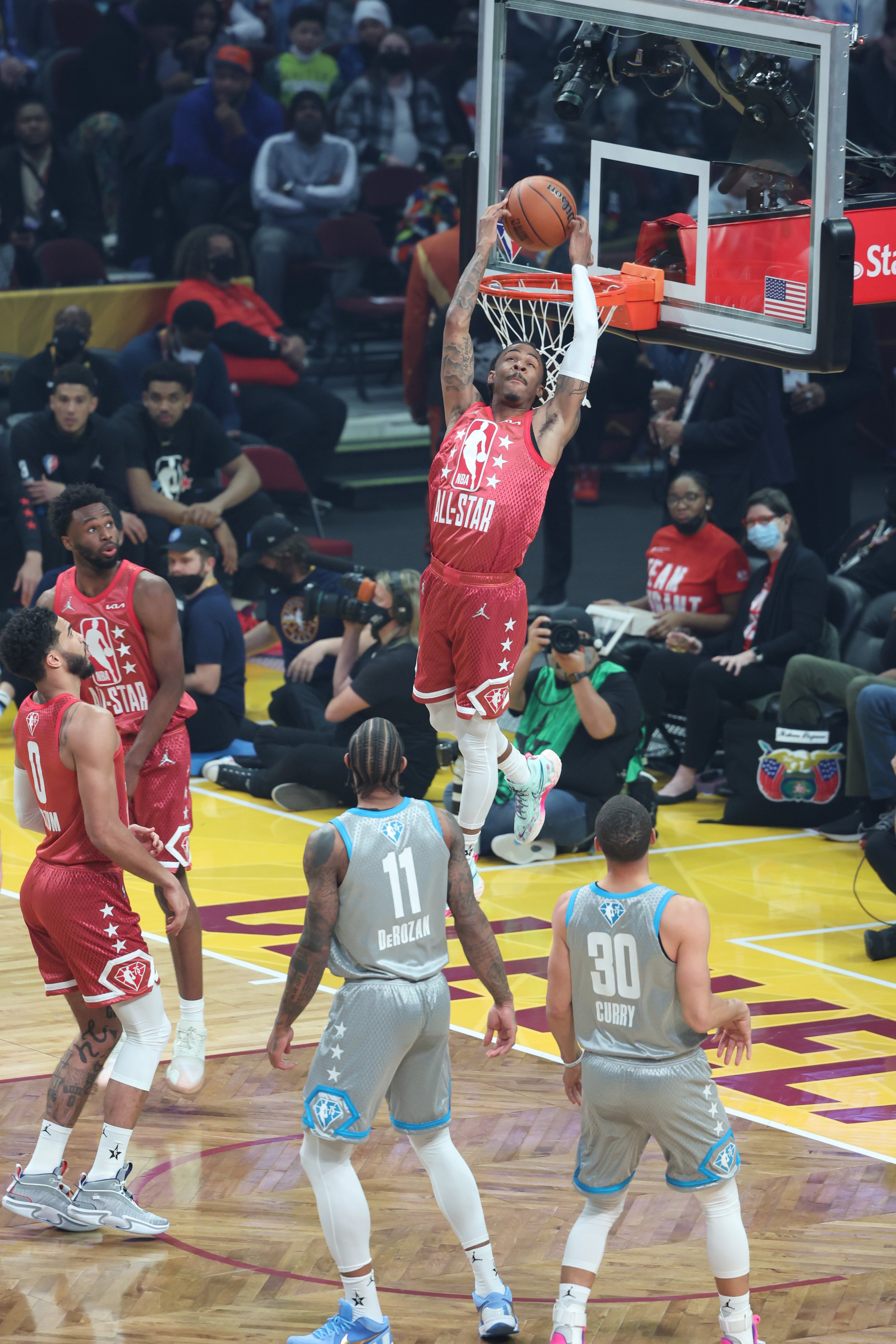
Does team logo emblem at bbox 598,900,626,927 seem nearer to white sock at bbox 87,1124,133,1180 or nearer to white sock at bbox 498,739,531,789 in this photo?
white sock at bbox 87,1124,133,1180

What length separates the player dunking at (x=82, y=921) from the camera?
233 inches

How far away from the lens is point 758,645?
37.0 feet

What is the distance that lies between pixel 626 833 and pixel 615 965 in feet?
1.19

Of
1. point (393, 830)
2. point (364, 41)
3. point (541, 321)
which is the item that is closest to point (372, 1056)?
point (393, 830)

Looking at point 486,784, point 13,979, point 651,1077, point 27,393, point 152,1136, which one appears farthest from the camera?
point 27,393

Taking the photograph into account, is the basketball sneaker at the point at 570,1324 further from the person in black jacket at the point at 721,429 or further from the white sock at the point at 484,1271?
the person in black jacket at the point at 721,429

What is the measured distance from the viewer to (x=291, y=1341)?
529 centimetres

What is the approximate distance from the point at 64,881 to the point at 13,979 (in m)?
2.69

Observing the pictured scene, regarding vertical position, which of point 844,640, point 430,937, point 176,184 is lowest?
point 844,640

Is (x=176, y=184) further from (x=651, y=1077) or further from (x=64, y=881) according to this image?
(x=651, y=1077)

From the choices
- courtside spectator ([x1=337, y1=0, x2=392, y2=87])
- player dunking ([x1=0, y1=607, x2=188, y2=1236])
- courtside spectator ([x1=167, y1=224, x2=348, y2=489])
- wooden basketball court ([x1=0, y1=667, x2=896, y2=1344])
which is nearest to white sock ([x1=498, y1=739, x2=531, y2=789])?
wooden basketball court ([x1=0, y1=667, x2=896, y2=1344])

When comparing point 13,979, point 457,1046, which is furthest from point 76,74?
point 457,1046

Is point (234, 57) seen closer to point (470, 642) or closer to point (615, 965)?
point (470, 642)

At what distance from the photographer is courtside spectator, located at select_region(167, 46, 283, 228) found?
1603 cm
